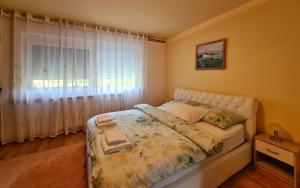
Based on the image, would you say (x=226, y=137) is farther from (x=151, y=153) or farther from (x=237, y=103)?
(x=151, y=153)

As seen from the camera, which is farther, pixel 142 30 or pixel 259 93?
pixel 142 30

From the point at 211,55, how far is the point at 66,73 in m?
3.02

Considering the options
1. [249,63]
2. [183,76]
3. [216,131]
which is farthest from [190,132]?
[183,76]

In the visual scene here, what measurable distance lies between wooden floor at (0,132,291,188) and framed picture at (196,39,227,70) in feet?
5.81

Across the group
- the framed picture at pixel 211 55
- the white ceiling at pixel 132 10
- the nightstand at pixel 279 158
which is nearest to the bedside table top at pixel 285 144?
the nightstand at pixel 279 158

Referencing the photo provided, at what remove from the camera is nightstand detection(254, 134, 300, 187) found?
68.7 inches

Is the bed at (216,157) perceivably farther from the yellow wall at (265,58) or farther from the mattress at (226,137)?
the yellow wall at (265,58)

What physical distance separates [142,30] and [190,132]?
2805mm

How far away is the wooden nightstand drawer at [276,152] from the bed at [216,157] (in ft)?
0.50

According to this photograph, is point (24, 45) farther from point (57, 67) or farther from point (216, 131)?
point (216, 131)

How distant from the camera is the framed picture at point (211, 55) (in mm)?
2785

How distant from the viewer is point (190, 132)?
1.90 meters

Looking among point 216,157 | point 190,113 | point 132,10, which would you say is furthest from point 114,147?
point 132,10

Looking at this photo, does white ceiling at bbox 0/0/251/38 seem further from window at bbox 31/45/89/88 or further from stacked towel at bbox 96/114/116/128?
stacked towel at bbox 96/114/116/128
